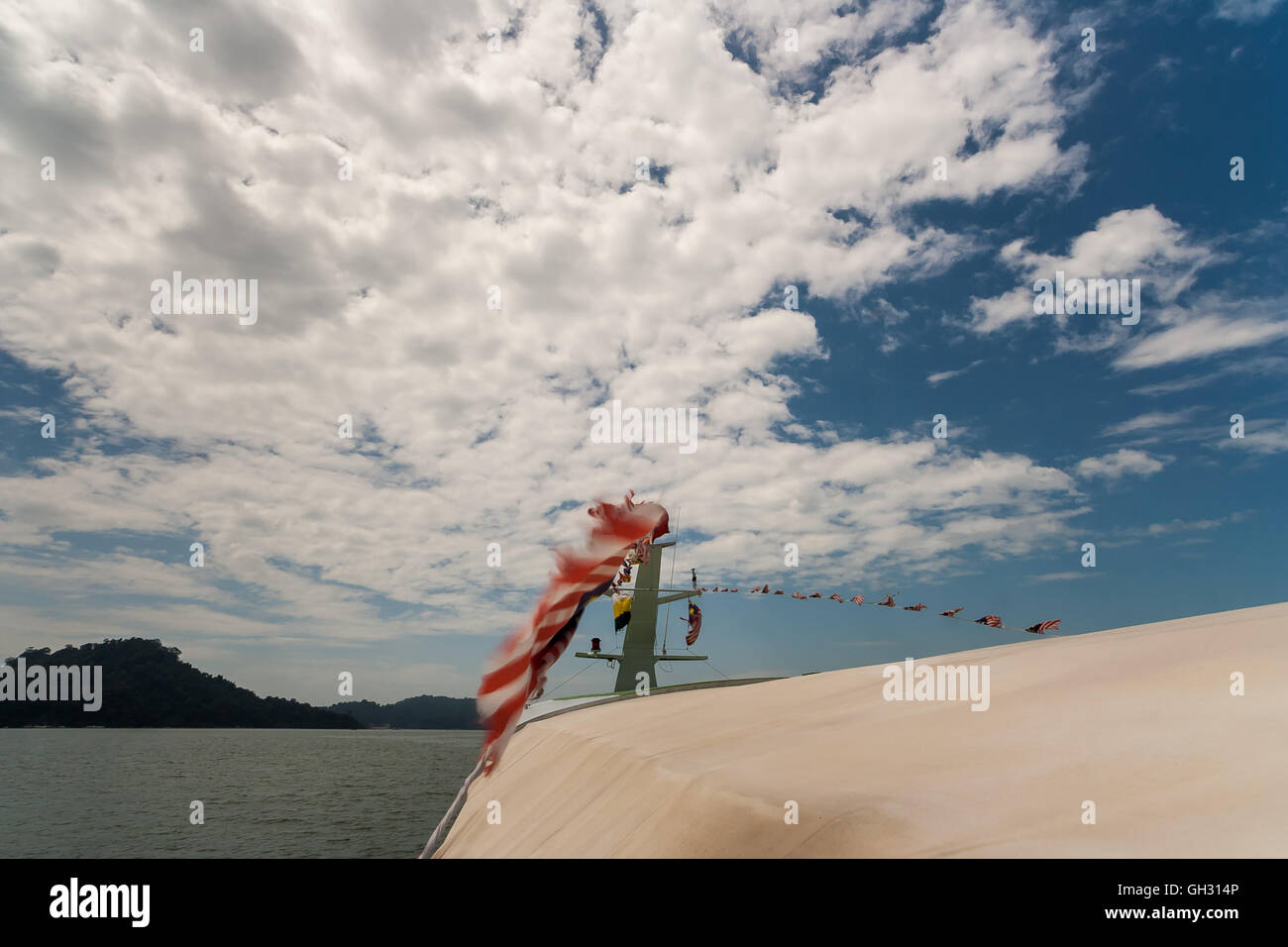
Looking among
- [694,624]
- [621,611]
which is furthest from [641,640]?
[621,611]

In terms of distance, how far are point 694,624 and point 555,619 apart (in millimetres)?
23119

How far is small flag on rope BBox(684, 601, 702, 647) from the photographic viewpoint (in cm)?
2822

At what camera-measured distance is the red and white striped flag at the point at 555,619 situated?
6.14 metres

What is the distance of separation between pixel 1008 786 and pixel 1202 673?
2.06m

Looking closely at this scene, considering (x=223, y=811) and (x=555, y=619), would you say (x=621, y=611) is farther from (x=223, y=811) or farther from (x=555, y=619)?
(x=223, y=811)

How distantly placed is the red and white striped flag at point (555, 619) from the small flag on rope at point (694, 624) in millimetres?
21913

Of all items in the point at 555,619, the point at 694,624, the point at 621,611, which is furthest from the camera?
the point at 694,624

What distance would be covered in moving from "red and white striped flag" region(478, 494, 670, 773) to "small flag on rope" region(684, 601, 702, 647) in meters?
21.9

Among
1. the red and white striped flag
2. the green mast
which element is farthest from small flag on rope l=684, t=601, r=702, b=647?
the red and white striped flag

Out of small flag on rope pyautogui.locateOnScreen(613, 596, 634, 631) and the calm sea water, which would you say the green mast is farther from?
small flag on rope pyautogui.locateOnScreen(613, 596, 634, 631)

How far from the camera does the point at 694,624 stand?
28.8 metres
